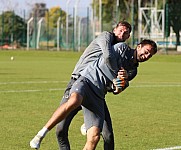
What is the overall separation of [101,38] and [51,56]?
149 ft

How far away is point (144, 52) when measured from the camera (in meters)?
8.22

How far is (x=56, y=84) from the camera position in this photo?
2311 cm

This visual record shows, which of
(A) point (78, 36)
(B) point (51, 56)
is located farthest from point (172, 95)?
(A) point (78, 36)

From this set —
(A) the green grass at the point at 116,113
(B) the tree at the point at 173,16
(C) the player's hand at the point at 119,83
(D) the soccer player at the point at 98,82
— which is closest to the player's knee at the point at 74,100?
(D) the soccer player at the point at 98,82

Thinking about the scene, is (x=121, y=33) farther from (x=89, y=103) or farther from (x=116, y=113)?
(x=116, y=113)

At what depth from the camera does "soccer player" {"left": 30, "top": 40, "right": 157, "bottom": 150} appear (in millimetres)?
7977

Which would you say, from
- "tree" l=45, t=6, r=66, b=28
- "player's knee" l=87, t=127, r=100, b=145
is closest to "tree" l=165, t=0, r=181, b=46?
"tree" l=45, t=6, r=66, b=28

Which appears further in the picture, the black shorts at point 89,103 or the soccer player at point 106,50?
the soccer player at point 106,50

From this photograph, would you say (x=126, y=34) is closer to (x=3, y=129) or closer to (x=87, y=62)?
(x=87, y=62)

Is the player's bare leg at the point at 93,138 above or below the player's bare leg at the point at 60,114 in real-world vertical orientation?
below

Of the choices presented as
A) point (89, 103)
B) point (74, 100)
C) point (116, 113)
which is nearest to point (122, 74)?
point (89, 103)

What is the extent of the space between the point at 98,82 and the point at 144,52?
A: 2.42 feet

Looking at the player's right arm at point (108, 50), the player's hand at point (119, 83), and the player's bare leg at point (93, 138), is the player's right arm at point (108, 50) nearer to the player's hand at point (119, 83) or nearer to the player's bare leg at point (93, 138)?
the player's hand at point (119, 83)

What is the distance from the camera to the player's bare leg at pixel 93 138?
7949 millimetres
